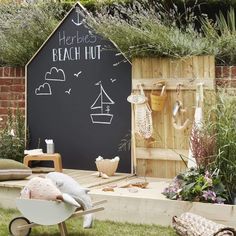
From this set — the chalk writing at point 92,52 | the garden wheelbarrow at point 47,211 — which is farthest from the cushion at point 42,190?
the chalk writing at point 92,52

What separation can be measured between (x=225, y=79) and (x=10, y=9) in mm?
4301

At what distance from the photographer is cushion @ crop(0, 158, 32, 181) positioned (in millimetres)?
7295

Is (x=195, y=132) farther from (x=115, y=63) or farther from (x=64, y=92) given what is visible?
(x=64, y=92)

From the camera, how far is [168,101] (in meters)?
7.71

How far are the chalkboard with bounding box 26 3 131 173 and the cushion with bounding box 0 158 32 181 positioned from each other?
124cm

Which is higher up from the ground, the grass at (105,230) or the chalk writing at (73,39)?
the chalk writing at (73,39)

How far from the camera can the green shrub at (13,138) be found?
859cm

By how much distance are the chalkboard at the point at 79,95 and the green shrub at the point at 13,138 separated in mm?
150

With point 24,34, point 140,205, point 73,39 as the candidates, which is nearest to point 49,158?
point 73,39

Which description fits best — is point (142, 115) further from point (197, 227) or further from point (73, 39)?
point (197, 227)

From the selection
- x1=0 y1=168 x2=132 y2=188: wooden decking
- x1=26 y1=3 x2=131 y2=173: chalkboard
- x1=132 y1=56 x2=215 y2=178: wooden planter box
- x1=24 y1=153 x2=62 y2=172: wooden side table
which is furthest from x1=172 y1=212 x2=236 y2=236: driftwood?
x1=24 y1=153 x2=62 y2=172: wooden side table

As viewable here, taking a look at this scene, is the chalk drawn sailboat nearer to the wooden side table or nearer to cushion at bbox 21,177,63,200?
the wooden side table

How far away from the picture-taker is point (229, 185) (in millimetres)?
6152

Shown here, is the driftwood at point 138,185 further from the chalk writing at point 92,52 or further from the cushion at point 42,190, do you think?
the chalk writing at point 92,52
